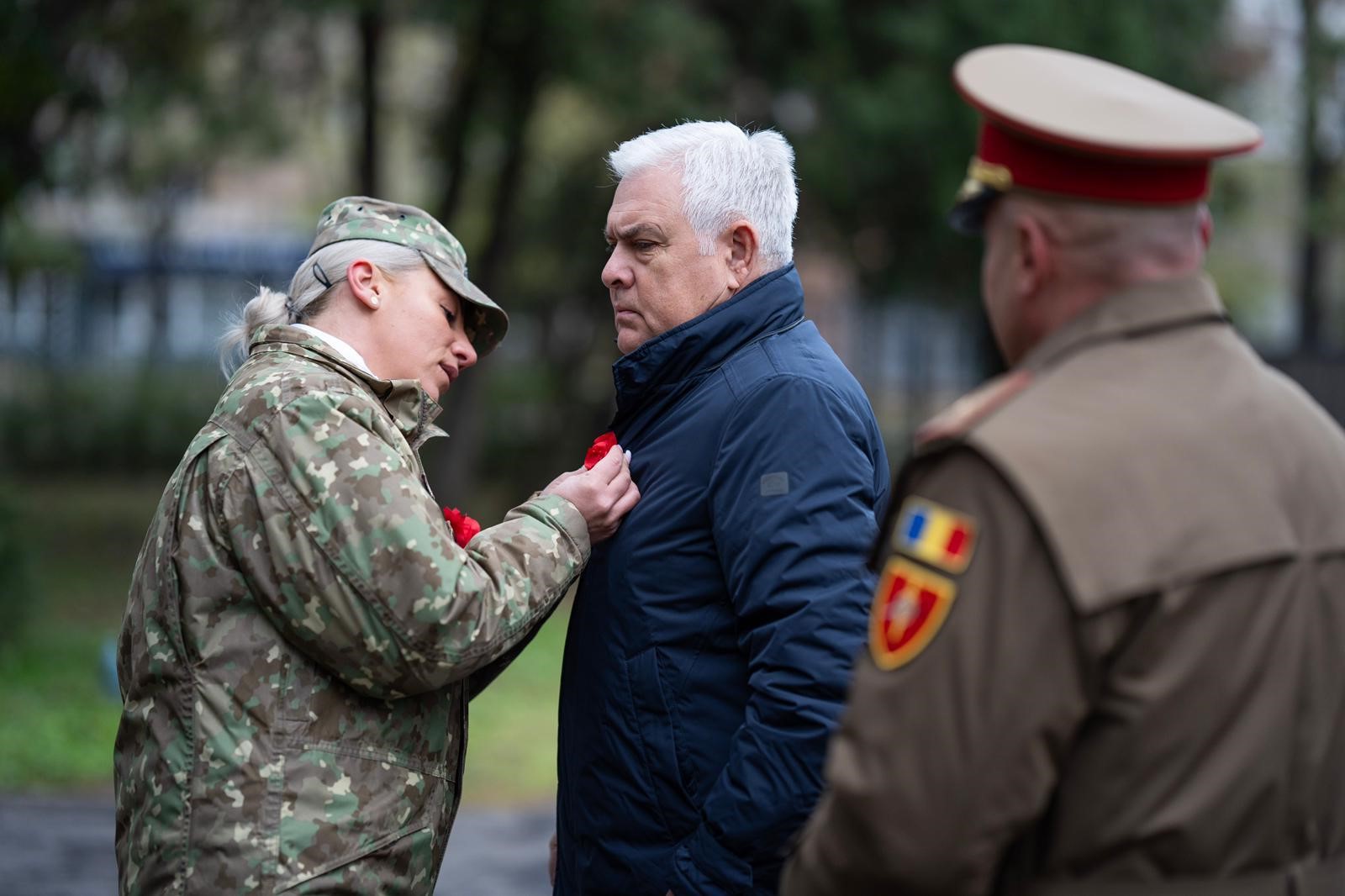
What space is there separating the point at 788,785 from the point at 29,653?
27.4ft

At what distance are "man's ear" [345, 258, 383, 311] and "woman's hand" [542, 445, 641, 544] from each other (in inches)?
19.5

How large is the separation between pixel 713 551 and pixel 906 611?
96 cm

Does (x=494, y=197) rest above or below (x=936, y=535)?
below

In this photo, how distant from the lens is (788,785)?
244 centimetres

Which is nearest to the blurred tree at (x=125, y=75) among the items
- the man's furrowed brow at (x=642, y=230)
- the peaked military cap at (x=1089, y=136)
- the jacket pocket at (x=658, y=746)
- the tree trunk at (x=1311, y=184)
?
the man's furrowed brow at (x=642, y=230)

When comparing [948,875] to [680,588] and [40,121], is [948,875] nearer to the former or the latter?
[680,588]

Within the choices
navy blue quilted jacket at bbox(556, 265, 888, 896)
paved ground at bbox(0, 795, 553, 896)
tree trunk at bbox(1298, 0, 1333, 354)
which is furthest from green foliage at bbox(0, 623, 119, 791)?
tree trunk at bbox(1298, 0, 1333, 354)

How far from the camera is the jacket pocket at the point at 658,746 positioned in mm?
2642

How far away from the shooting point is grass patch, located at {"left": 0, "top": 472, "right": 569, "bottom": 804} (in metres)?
7.48

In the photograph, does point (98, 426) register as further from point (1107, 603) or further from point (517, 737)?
point (1107, 603)

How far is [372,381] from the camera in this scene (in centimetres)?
273

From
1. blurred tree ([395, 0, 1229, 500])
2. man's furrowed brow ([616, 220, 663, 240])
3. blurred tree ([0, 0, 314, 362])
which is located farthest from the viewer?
blurred tree ([395, 0, 1229, 500])

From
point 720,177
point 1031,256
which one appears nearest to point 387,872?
point 720,177

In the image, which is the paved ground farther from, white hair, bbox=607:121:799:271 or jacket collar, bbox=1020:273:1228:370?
jacket collar, bbox=1020:273:1228:370
